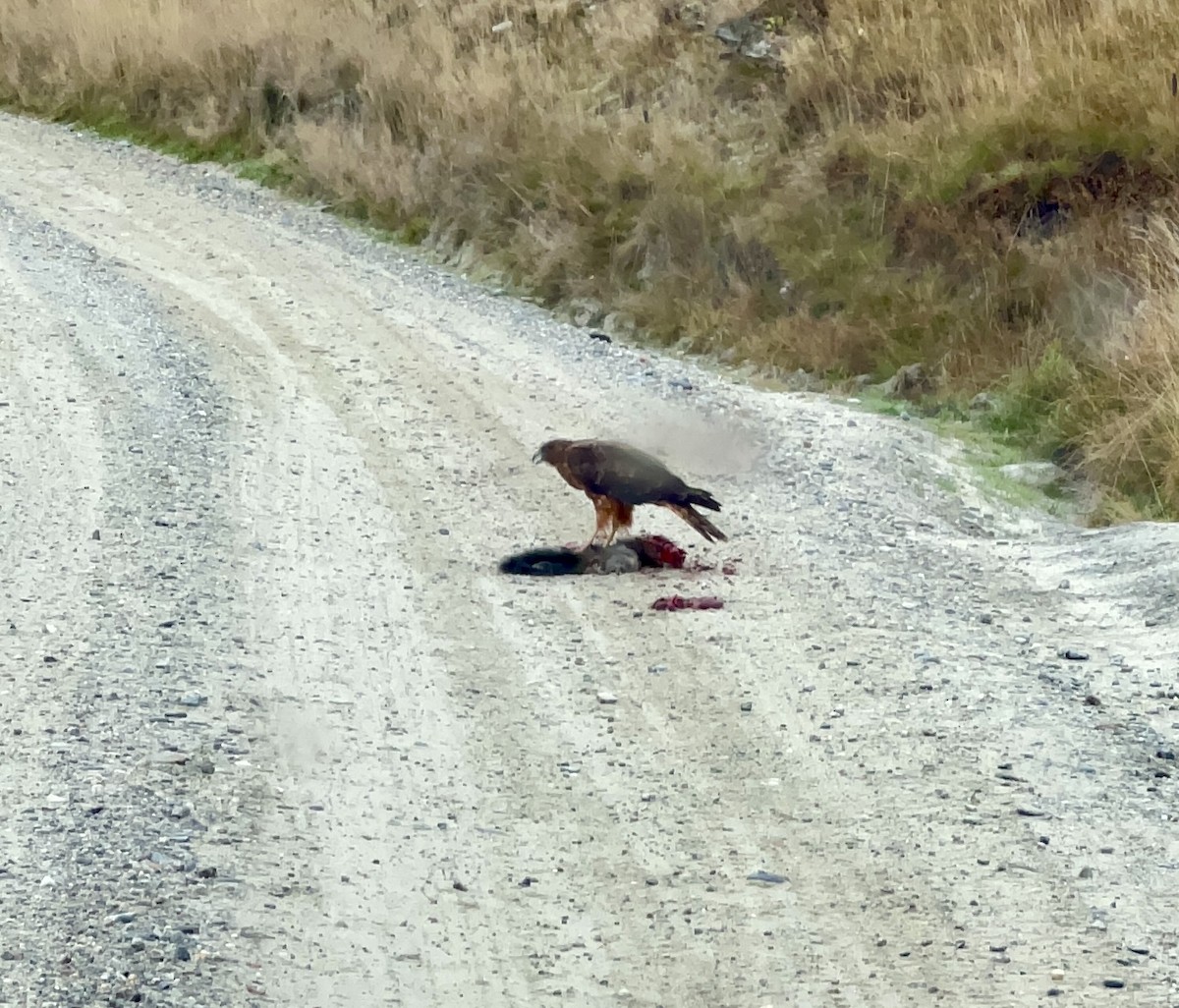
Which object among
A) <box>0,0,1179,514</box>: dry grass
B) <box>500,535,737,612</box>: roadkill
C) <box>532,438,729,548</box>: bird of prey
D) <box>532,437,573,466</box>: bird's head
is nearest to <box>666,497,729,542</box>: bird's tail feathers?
<box>532,438,729,548</box>: bird of prey

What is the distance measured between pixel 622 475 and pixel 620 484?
0.04 meters

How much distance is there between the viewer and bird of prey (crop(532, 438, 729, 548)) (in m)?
6.98

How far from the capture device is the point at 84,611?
6.35 m

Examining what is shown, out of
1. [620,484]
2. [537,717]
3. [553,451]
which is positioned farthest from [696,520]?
[537,717]

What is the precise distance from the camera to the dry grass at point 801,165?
10.7m

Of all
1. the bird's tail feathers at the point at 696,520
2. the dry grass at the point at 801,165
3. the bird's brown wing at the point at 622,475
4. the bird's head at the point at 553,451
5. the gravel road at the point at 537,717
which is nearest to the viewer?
the gravel road at the point at 537,717

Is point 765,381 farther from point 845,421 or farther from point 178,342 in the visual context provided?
point 178,342

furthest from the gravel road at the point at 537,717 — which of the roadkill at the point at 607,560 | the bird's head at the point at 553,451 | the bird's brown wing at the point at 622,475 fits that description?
the bird's head at the point at 553,451

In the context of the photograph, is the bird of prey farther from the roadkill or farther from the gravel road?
Answer: the gravel road

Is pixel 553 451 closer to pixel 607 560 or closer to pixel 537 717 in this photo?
pixel 607 560

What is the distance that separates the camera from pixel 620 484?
701cm

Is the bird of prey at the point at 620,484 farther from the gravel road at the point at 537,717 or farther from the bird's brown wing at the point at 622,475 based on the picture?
the gravel road at the point at 537,717

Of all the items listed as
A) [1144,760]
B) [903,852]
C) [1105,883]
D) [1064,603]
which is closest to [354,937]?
[903,852]

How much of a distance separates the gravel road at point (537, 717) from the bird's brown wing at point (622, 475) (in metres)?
0.37
